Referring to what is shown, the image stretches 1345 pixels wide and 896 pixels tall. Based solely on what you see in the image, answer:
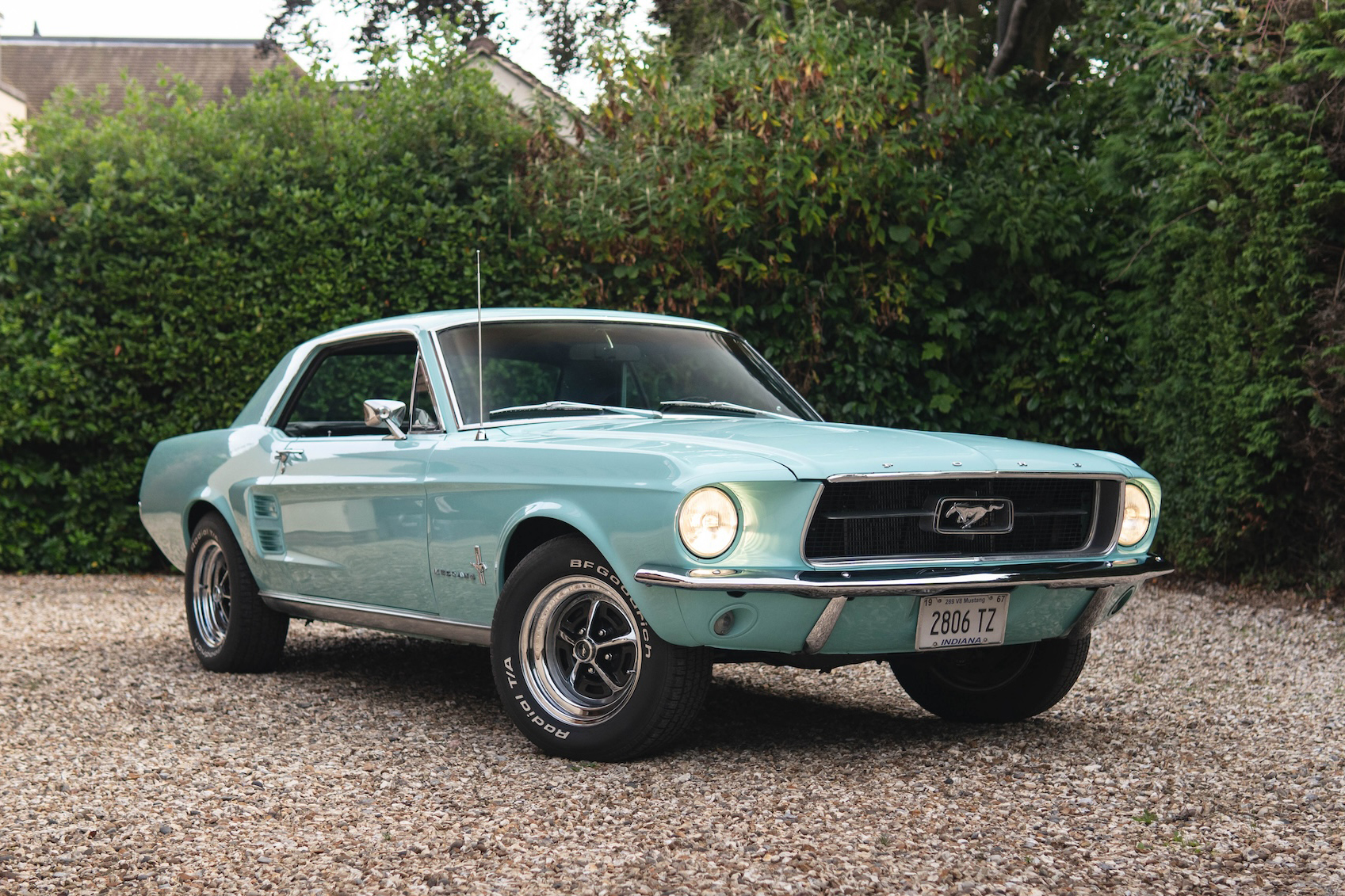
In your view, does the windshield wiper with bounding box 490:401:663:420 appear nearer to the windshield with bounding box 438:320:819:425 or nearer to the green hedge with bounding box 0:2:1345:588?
the windshield with bounding box 438:320:819:425

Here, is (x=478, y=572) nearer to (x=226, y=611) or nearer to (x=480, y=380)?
(x=480, y=380)

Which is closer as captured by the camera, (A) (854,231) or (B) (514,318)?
(B) (514,318)

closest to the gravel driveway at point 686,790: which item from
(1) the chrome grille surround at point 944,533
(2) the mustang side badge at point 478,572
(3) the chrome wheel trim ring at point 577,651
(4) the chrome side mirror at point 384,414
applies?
(3) the chrome wheel trim ring at point 577,651

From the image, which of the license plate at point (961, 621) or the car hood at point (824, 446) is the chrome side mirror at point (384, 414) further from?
the license plate at point (961, 621)

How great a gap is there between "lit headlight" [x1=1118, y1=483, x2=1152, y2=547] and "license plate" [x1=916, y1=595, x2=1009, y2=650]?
→ 646 millimetres

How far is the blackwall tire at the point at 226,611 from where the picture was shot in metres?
6.21

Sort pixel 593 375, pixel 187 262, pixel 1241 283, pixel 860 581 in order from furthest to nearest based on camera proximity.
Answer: pixel 187 262
pixel 1241 283
pixel 593 375
pixel 860 581

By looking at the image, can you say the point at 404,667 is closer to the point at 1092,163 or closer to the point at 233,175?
the point at 233,175

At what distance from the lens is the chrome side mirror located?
16.6 feet

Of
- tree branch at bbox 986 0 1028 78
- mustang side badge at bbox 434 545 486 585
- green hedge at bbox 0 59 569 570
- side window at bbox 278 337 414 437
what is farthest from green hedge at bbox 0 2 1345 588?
mustang side badge at bbox 434 545 486 585

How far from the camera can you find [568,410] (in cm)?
514

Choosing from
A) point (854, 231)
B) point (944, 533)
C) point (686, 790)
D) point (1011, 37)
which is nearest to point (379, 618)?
point (686, 790)

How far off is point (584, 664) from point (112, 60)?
36.0 metres

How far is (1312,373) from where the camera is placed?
25.3ft
